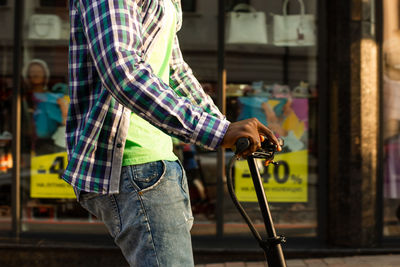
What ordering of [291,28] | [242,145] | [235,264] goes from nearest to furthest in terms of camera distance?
[242,145], [235,264], [291,28]

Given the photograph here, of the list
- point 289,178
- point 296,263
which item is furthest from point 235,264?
point 289,178

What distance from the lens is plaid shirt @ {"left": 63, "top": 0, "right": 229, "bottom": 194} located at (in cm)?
166

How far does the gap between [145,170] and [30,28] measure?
4.81m

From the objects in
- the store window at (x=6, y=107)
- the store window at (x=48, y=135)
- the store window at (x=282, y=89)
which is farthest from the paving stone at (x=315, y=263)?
the store window at (x=6, y=107)

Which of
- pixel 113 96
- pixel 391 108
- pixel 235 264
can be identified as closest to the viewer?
pixel 113 96

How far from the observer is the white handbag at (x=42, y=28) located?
6.20 meters

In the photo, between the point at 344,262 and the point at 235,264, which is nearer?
the point at 344,262

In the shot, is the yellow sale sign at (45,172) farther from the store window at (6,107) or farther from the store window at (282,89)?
the store window at (282,89)

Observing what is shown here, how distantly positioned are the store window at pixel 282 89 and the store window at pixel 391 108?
705 mm

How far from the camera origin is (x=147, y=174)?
182 cm

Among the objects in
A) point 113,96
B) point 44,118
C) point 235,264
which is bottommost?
point 235,264

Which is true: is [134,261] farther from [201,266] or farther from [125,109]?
[201,266]

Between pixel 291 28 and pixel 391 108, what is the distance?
4.30 ft

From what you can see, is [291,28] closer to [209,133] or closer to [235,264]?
[235,264]
